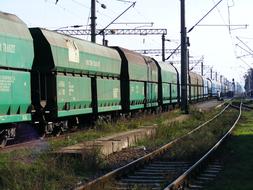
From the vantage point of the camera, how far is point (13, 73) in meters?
15.4

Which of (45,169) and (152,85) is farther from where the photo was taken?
(152,85)

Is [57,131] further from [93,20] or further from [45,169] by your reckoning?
[93,20]

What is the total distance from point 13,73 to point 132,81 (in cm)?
1517

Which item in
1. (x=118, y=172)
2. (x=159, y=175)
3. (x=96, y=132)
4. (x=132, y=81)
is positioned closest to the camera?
(x=118, y=172)

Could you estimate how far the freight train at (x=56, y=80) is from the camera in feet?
50.5

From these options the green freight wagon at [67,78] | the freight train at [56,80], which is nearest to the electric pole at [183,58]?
the freight train at [56,80]

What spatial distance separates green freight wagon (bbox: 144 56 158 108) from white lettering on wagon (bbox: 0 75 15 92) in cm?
2008

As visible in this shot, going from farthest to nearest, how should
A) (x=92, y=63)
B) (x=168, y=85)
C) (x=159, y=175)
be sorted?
1. (x=168, y=85)
2. (x=92, y=63)
3. (x=159, y=175)

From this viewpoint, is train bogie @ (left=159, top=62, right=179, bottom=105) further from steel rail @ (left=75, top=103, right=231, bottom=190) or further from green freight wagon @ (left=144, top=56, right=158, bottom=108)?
steel rail @ (left=75, top=103, right=231, bottom=190)

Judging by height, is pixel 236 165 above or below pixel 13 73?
below

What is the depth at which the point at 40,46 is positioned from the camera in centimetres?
1855

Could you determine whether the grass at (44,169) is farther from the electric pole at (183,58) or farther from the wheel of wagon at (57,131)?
the electric pole at (183,58)

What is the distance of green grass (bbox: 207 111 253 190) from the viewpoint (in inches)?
416

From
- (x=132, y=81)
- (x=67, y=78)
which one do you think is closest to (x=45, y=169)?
(x=67, y=78)
